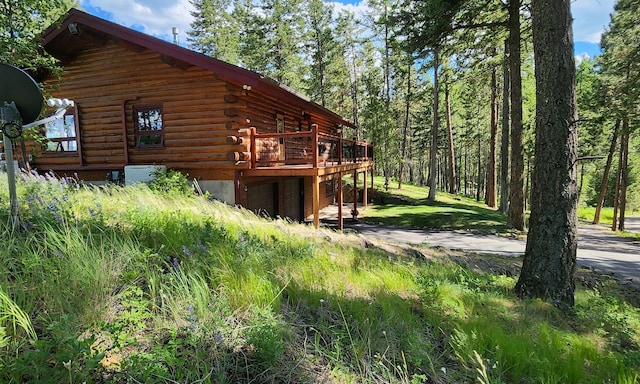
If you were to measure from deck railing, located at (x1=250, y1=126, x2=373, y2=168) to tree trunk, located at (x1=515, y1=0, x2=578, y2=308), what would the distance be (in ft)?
18.0

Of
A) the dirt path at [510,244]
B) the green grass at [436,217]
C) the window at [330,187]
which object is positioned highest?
the window at [330,187]

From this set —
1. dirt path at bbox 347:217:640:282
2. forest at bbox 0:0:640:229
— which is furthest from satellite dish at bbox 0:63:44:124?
dirt path at bbox 347:217:640:282

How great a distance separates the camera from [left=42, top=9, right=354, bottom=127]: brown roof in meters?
9.14

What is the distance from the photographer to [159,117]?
1079cm

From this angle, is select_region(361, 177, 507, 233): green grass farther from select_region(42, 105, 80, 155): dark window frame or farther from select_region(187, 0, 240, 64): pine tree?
select_region(187, 0, 240, 64): pine tree

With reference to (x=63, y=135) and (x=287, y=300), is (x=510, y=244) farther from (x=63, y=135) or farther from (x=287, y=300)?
(x=63, y=135)

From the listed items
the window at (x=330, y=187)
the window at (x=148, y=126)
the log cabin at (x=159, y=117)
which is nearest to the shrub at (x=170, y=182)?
the log cabin at (x=159, y=117)

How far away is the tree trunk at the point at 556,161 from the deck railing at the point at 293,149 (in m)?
5.50

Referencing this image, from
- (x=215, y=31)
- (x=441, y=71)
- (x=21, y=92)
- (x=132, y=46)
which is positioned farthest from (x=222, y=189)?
(x=215, y=31)

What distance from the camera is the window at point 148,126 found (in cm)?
1078

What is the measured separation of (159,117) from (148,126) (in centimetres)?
53

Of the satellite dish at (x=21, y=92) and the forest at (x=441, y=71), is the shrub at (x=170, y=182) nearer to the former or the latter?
the satellite dish at (x=21, y=92)

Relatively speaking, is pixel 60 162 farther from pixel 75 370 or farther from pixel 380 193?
pixel 380 193

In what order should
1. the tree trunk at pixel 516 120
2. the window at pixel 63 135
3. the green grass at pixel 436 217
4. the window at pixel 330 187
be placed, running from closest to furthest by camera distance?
the window at pixel 63 135 → the tree trunk at pixel 516 120 → the green grass at pixel 436 217 → the window at pixel 330 187
